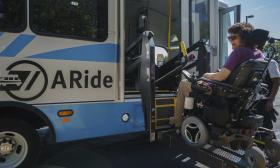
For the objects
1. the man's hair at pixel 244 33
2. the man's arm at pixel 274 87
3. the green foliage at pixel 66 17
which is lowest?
the man's arm at pixel 274 87

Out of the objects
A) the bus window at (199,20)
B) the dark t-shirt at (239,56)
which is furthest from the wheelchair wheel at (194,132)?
the bus window at (199,20)

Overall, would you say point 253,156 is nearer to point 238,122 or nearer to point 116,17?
point 238,122

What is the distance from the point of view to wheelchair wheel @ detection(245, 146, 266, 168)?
3504 millimetres

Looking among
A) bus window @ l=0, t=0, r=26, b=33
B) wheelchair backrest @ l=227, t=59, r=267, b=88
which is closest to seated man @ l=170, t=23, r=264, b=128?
wheelchair backrest @ l=227, t=59, r=267, b=88

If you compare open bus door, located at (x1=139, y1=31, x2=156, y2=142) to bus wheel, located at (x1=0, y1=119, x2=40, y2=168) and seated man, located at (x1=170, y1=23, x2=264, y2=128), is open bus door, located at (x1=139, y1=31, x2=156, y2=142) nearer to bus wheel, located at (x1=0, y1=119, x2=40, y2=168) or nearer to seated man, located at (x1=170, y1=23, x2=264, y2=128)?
seated man, located at (x1=170, y1=23, x2=264, y2=128)

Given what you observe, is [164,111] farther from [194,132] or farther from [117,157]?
[117,157]

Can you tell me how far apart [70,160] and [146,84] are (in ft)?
5.13

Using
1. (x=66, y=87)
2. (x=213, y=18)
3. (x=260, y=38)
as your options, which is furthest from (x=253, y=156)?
(x=213, y=18)

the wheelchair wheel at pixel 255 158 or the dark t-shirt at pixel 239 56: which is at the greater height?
the dark t-shirt at pixel 239 56

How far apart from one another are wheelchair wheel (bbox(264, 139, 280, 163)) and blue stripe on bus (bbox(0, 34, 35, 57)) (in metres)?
2.99

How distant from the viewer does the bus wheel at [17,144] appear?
3480mm

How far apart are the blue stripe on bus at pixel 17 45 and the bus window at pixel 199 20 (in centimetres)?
312

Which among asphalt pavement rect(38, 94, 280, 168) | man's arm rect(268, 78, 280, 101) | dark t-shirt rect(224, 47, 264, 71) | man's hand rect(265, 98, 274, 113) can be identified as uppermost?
dark t-shirt rect(224, 47, 264, 71)

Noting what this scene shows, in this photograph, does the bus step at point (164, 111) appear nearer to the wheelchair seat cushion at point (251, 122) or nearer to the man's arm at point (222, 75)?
the man's arm at point (222, 75)
